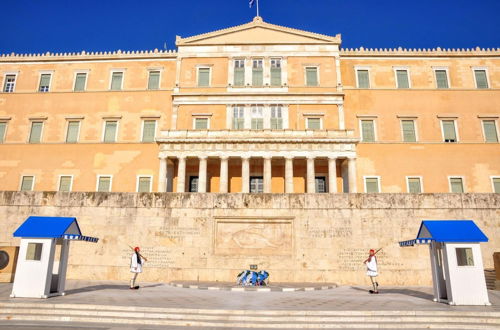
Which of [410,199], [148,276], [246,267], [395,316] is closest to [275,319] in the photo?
[395,316]

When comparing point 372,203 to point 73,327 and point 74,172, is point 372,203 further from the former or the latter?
point 74,172

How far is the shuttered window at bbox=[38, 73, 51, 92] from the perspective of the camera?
35844 mm

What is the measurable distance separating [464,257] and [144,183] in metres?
26.9

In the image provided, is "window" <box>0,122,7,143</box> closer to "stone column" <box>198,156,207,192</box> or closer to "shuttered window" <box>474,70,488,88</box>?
"stone column" <box>198,156,207,192</box>

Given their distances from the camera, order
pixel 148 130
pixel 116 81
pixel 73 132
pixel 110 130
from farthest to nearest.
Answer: pixel 116 81, pixel 73 132, pixel 110 130, pixel 148 130

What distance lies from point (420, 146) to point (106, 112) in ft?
95.6

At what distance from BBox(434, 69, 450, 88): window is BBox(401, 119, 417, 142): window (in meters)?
4.82

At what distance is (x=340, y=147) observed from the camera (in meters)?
30.0

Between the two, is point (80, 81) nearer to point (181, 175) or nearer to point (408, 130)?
point (181, 175)

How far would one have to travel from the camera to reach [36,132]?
113ft

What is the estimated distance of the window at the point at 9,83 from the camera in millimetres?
36062

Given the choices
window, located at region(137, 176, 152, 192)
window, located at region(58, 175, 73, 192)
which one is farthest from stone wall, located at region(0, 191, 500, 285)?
window, located at region(58, 175, 73, 192)

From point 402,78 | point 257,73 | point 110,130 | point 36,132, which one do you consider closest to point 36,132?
point 36,132

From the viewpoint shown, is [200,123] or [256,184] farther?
[200,123]
